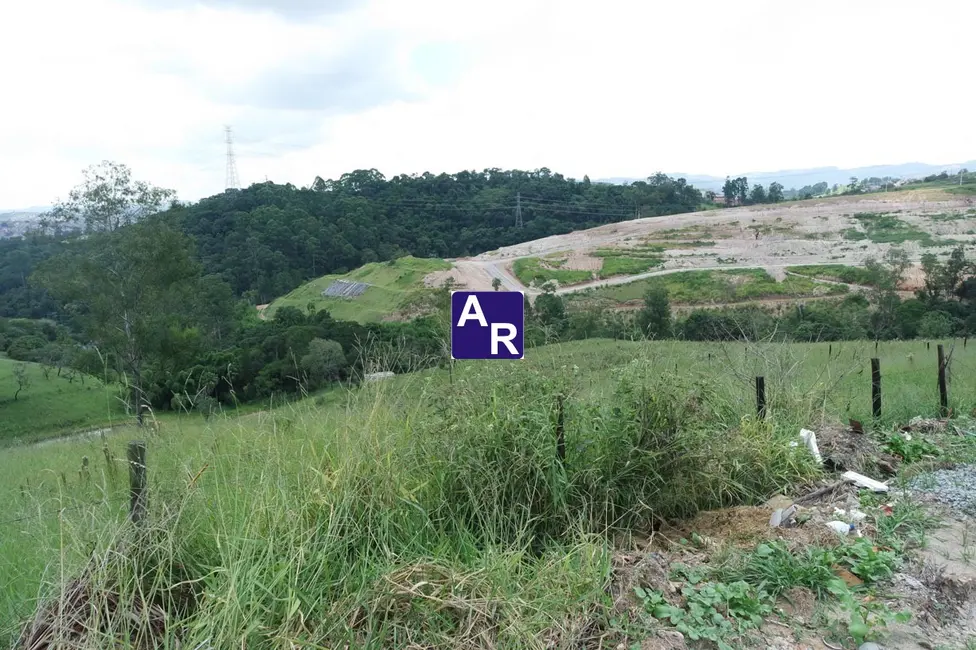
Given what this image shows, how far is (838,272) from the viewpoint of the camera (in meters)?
34.2

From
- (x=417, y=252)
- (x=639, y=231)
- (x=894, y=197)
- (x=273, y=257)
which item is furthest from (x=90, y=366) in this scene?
(x=894, y=197)

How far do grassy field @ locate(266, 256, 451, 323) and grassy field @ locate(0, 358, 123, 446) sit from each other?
448 inches

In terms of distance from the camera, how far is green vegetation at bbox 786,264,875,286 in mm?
31698

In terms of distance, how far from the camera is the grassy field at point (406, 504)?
2531 mm

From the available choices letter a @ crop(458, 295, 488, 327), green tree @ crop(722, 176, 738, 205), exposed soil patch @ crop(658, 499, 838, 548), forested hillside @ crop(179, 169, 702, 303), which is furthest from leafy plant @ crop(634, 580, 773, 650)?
green tree @ crop(722, 176, 738, 205)

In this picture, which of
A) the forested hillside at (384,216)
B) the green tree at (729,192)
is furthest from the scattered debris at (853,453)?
the green tree at (729,192)

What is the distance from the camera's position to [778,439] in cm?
472

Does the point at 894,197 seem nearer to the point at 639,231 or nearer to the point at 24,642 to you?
the point at 639,231

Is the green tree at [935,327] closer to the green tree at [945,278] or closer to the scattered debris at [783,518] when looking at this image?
the green tree at [945,278]

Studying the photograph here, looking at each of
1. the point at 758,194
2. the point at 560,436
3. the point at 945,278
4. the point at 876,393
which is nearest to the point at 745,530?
the point at 560,436

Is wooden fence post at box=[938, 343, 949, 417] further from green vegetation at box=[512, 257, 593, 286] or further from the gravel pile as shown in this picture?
green vegetation at box=[512, 257, 593, 286]

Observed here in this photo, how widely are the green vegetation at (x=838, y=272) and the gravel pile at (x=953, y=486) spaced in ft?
97.2

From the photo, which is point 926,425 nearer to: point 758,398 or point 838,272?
point 758,398

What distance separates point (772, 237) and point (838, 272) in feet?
34.4
